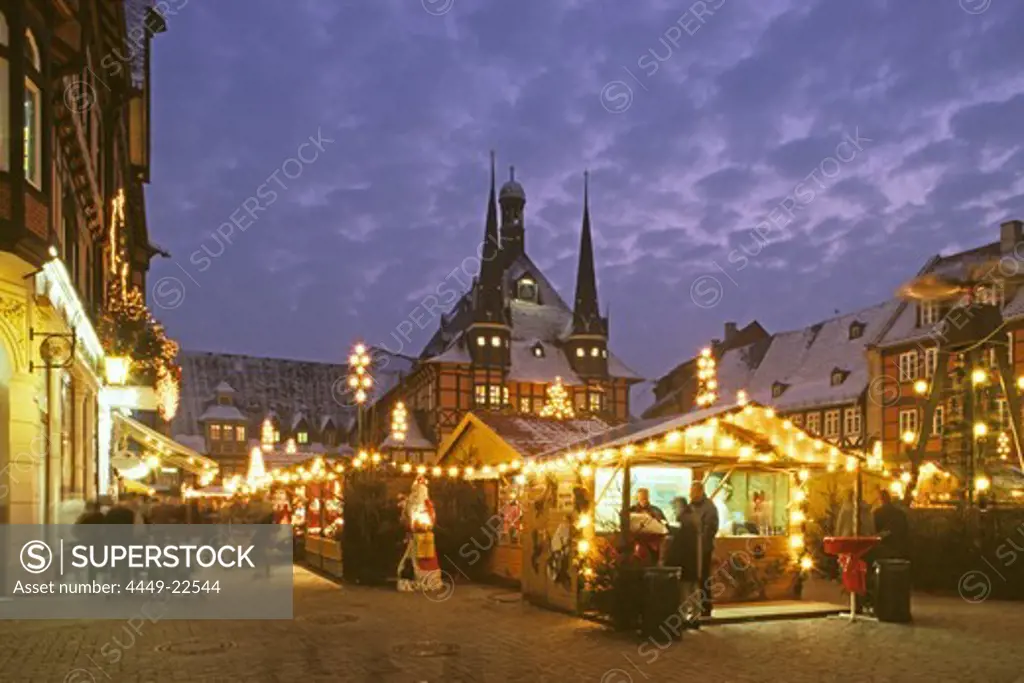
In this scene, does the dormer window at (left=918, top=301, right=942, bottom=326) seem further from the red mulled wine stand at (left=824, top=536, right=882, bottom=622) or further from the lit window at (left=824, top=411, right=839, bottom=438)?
the red mulled wine stand at (left=824, top=536, right=882, bottom=622)

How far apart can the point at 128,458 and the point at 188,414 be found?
5293cm

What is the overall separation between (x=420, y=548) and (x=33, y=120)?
9.88m

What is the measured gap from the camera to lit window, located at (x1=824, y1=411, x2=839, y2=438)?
169ft

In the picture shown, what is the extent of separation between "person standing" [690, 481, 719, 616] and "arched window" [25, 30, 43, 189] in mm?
10785

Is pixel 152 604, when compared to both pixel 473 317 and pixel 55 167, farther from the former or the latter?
pixel 473 317

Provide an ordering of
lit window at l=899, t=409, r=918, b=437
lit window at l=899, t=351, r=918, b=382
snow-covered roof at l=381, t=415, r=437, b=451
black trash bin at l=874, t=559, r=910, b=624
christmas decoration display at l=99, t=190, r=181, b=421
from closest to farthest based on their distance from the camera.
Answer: black trash bin at l=874, t=559, r=910, b=624 < christmas decoration display at l=99, t=190, r=181, b=421 < lit window at l=899, t=409, r=918, b=437 < lit window at l=899, t=351, r=918, b=382 < snow-covered roof at l=381, t=415, r=437, b=451


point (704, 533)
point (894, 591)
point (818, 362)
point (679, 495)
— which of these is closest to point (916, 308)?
point (818, 362)

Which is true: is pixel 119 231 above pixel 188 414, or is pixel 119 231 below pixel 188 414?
above

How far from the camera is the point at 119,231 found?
28750 mm

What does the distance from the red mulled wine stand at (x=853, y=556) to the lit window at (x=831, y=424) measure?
38.6m

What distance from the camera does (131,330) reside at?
24.8m

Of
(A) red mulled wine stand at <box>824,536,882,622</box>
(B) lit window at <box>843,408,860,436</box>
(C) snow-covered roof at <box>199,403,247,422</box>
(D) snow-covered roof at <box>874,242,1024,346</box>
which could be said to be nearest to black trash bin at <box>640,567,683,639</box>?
(A) red mulled wine stand at <box>824,536,882,622</box>

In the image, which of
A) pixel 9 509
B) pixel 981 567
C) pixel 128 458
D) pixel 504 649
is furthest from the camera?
pixel 128 458

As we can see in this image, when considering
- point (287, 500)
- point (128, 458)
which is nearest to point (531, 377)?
point (287, 500)
